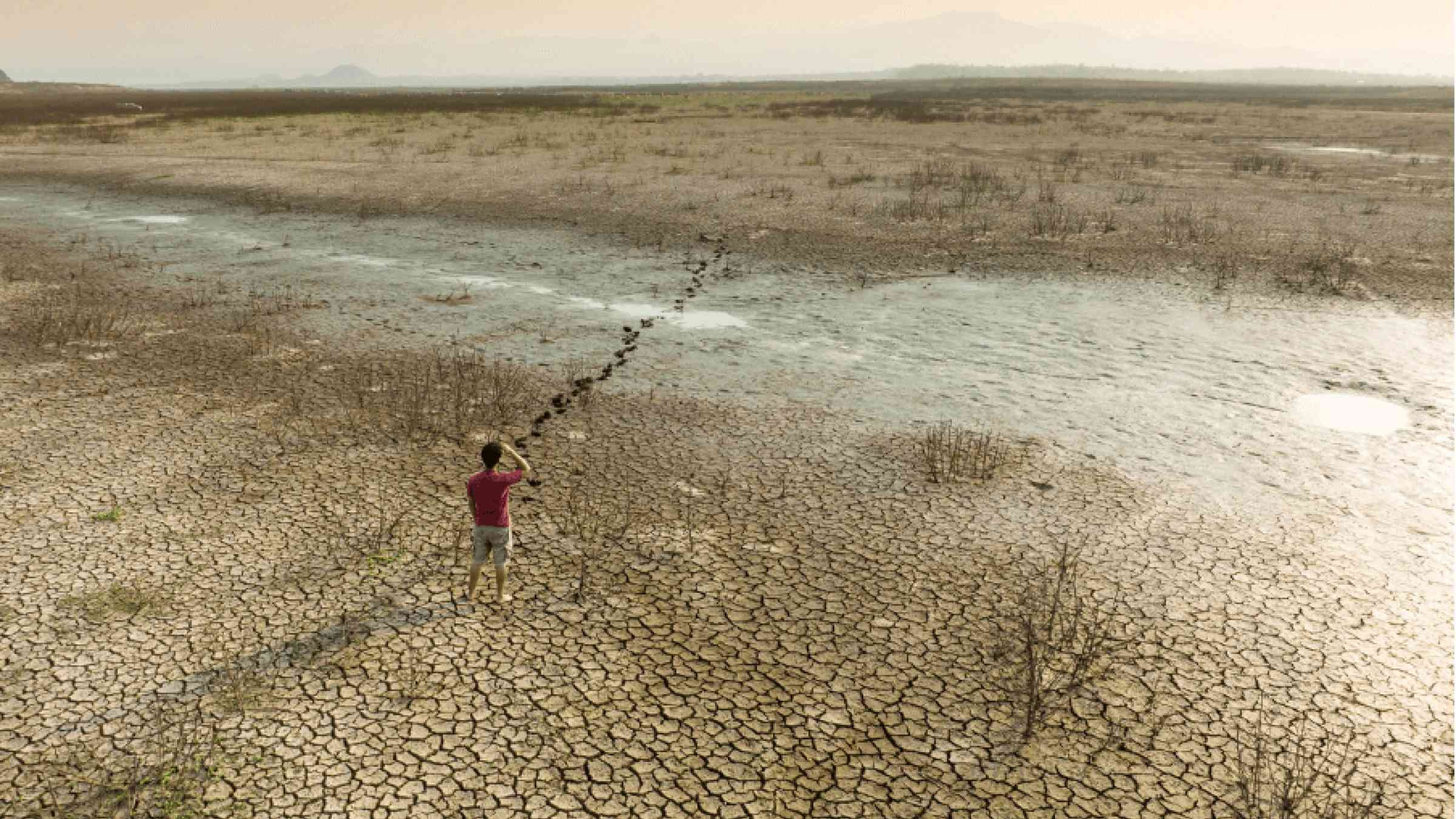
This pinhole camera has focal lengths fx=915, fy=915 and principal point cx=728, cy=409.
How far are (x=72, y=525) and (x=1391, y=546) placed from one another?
385 inches

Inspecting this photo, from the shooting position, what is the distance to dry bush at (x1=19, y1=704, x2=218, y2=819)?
13.7ft

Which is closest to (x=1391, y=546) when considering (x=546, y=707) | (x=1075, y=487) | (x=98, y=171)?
(x=1075, y=487)

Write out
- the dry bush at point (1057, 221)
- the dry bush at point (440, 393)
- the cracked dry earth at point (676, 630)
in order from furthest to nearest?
1. the dry bush at point (1057, 221)
2. the dry bush at point (440, 393)
3. the cracked dry earth at point (676, 630)

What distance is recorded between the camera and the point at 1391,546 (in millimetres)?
6848

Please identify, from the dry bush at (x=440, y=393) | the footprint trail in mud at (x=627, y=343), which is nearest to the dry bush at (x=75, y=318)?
the dry bush at (x=440, y=393)

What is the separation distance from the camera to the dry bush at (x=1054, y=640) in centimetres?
509

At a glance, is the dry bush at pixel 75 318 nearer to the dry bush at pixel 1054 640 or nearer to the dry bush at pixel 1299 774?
the dry bush at pixel 1054 640

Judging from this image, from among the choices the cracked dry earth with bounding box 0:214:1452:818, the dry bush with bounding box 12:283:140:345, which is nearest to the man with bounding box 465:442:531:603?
the cracked dry earth with bounding box 0:214:1452:818

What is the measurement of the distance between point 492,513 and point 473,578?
49 centimetres

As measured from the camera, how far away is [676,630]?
5.71 metres

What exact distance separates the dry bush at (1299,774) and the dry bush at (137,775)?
4.88m

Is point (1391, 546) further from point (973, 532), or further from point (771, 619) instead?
point (771, 619)

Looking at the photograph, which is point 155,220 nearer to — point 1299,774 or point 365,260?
point 365,260

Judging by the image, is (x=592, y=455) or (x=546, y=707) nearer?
(x=546, y=707)
